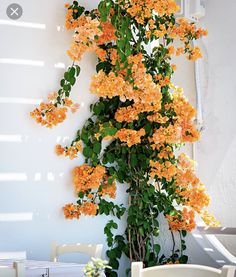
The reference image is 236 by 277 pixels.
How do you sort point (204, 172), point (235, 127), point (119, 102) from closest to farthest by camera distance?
point (119, 102) → point (235, 127) → point (204, 172)

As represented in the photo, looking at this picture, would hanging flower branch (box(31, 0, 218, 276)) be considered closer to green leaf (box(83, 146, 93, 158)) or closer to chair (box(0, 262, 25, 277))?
green leaf (box(83, 146, 93, 158))

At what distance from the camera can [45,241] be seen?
143 inches

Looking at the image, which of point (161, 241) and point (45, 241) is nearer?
point (45, 241)

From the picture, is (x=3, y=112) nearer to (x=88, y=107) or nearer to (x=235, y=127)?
(x=88, y=107)

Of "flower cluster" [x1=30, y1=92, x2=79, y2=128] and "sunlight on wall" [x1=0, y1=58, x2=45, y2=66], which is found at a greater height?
"sunlight on wall" [x1=0, y1=58, x2=45, y2=66]

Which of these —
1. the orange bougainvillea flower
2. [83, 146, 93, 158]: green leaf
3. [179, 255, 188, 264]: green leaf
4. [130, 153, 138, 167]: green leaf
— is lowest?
[179, 255, 188, 264]: green leaf

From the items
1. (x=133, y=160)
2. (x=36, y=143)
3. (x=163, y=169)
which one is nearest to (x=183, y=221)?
(x=163, y=169)

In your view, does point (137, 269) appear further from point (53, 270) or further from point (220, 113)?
point (220, 113)

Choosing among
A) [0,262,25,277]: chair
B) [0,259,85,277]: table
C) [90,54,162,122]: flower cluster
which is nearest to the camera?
[0,262,25,277]: chair

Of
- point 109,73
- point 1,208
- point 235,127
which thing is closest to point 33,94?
point 109,73

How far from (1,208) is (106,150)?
2.75ft

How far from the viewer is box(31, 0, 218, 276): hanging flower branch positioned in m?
3.59

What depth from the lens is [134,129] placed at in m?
3.80

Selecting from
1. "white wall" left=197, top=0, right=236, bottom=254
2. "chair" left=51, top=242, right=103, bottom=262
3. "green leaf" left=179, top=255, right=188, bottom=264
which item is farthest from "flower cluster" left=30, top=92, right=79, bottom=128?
"white wall" left=197, top=0, right=236, bottom=254
